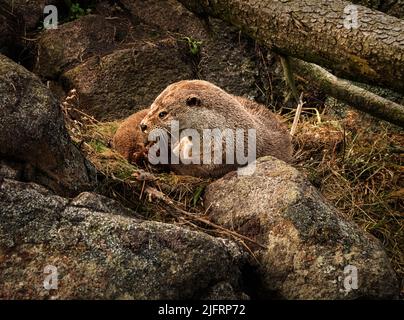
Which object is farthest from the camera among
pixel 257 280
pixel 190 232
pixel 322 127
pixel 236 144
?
pixel 322 127

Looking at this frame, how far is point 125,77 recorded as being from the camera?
8039 millimetres

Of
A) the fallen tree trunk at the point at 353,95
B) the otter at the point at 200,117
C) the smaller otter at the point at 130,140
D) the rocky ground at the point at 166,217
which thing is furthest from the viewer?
the smaller otter at the point at 130,140

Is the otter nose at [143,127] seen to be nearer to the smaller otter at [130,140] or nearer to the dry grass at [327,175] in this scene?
the smaller otter at [130,140]

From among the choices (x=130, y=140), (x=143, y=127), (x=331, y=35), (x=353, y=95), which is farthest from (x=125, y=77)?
(x=331, y=35)

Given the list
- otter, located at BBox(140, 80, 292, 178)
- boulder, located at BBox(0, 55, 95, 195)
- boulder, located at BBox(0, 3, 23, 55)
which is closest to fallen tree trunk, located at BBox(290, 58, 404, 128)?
otter, located at BBox(140, 80, 292, 178)

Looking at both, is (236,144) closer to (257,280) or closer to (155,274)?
(257,280)

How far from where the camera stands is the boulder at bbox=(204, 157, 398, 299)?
4.89 meters

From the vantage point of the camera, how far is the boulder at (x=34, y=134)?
4.88 metres

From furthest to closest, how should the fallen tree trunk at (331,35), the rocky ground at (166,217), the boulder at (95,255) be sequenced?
the rocky ground at (166,217)
the boulder at (95,255)
the fallen tree trunk at (331,35)

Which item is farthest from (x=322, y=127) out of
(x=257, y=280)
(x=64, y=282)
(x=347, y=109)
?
(x=64, y=282)

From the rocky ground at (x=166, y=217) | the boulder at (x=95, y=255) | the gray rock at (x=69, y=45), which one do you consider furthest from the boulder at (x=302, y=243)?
the gray rock at (x=69, y=45)

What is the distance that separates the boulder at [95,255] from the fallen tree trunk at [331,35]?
1224 millimetres

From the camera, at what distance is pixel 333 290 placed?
4812 mm
